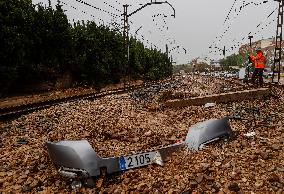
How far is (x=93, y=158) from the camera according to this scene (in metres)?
4.58

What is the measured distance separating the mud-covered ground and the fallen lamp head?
0.45ft

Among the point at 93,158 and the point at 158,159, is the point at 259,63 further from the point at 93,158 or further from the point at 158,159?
the point at 93,158

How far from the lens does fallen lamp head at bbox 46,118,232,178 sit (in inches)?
179

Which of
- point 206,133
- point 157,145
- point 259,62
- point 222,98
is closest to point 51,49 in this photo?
point 259,62

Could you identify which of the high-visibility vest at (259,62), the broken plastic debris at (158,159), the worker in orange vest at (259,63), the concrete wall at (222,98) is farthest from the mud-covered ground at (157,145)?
the high-visibility vest at (259,62)

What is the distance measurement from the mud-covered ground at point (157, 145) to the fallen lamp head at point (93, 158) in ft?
0.45

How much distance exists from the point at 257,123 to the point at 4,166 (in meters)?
5.81

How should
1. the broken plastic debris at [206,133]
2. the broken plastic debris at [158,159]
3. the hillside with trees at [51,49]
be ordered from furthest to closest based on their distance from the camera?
1. the hillside with trees at [51,49]
2. the broken plastic debris at [206,133]
3. the broken plastic debris at [158,159]

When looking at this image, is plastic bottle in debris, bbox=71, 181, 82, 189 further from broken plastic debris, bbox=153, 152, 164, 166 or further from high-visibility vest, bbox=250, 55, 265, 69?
high-visibility vest, bbox=250, 55, 265, 69

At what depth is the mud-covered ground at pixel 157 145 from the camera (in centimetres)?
436

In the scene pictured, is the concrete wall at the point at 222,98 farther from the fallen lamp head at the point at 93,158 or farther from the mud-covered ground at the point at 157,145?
the fallen lamp head at the point at 93,158

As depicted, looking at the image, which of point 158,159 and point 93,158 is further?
point 158,159

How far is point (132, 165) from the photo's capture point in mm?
4969

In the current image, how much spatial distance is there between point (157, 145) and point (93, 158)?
2022mm
